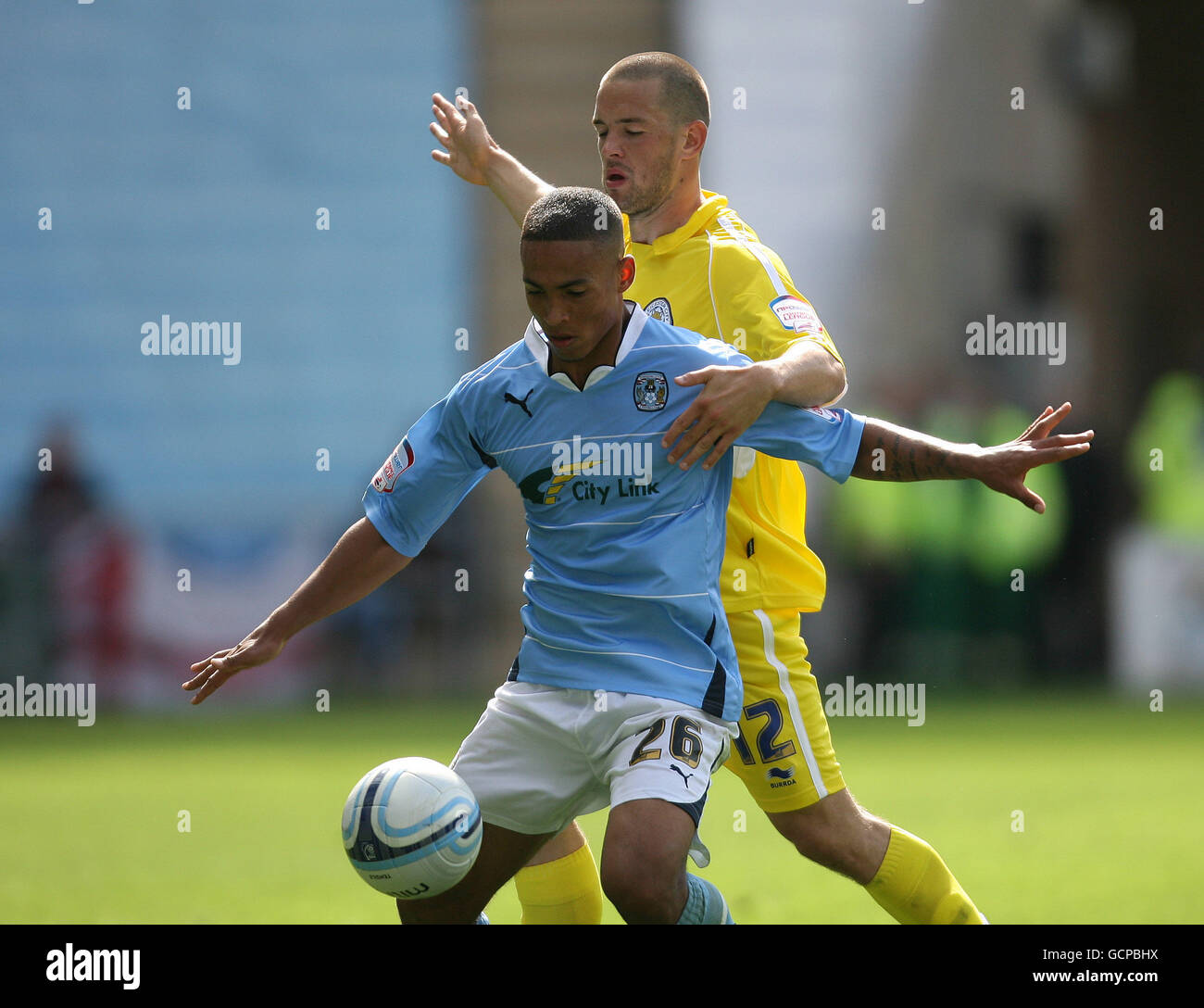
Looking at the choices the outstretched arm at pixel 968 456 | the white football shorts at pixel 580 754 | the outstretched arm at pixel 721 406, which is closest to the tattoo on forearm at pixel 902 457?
the outstretched arm at pixel 968 456

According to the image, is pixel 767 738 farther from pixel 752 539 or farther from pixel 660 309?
pixel 660 309

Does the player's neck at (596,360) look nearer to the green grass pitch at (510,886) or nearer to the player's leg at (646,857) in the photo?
the player's leg at (646,857)

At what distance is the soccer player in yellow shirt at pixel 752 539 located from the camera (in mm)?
4590

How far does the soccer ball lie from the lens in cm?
390

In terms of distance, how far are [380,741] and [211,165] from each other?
27.2ft

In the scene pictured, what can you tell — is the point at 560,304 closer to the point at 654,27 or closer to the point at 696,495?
the point at 696,495

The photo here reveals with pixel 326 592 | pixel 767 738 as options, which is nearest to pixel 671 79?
pixel 326 592

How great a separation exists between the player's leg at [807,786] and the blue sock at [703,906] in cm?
44

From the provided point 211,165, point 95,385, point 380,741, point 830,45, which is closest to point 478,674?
point 380,741

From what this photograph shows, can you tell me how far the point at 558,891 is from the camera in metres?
4.71

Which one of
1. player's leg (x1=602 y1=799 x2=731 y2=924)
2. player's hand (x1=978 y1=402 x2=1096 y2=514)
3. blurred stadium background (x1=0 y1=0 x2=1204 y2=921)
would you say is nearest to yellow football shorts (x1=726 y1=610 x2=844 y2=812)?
player's leg (x1=602 y1=799 x2=731 y2=924)

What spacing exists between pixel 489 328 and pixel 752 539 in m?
12.2

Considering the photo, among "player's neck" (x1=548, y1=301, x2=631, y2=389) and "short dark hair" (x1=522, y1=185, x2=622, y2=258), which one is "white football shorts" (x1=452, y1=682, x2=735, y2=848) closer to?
"player's neck" (x1=548, y1=301, x2=631, y2=389)

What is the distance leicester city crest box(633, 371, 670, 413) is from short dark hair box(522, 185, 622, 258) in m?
0.32
